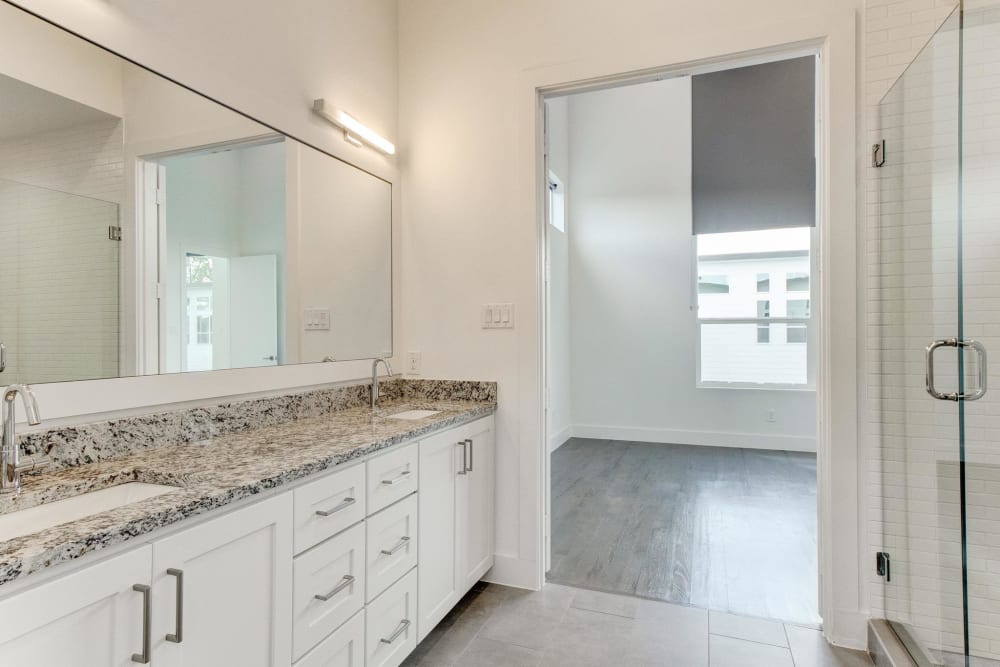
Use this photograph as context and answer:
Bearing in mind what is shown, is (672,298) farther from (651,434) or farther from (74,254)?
(74,254)

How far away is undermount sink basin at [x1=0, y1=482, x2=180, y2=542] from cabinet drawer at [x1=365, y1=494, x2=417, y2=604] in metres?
0.59

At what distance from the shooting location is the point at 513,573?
2.40 meters

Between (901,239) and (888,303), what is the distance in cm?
23

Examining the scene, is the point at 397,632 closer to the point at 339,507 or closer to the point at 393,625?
the point at 393,625

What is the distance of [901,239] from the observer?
1.87 m

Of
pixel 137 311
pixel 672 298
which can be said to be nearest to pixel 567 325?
pixel 672 298

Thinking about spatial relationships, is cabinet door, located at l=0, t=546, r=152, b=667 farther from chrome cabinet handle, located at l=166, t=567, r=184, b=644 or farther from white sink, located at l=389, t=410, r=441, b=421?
white sink, located at l=389, t=410, r=441, b=421

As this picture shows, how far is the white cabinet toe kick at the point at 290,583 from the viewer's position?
2.78ft

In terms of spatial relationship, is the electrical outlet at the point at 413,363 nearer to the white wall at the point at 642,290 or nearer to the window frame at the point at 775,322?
the white wall at the point at 642,290

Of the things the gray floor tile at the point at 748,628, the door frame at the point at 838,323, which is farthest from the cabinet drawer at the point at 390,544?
the door frame at the point at 838,323

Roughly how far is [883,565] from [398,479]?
5.82 feet

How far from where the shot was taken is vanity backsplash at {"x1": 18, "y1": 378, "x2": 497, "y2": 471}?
1.27 meters

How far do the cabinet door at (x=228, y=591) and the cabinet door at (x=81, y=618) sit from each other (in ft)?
0.12

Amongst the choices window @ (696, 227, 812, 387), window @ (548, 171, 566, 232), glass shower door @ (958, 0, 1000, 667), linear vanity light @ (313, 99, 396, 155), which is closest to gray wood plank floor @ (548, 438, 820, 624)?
glass shower door @ (958, 0, 1000, 667)
